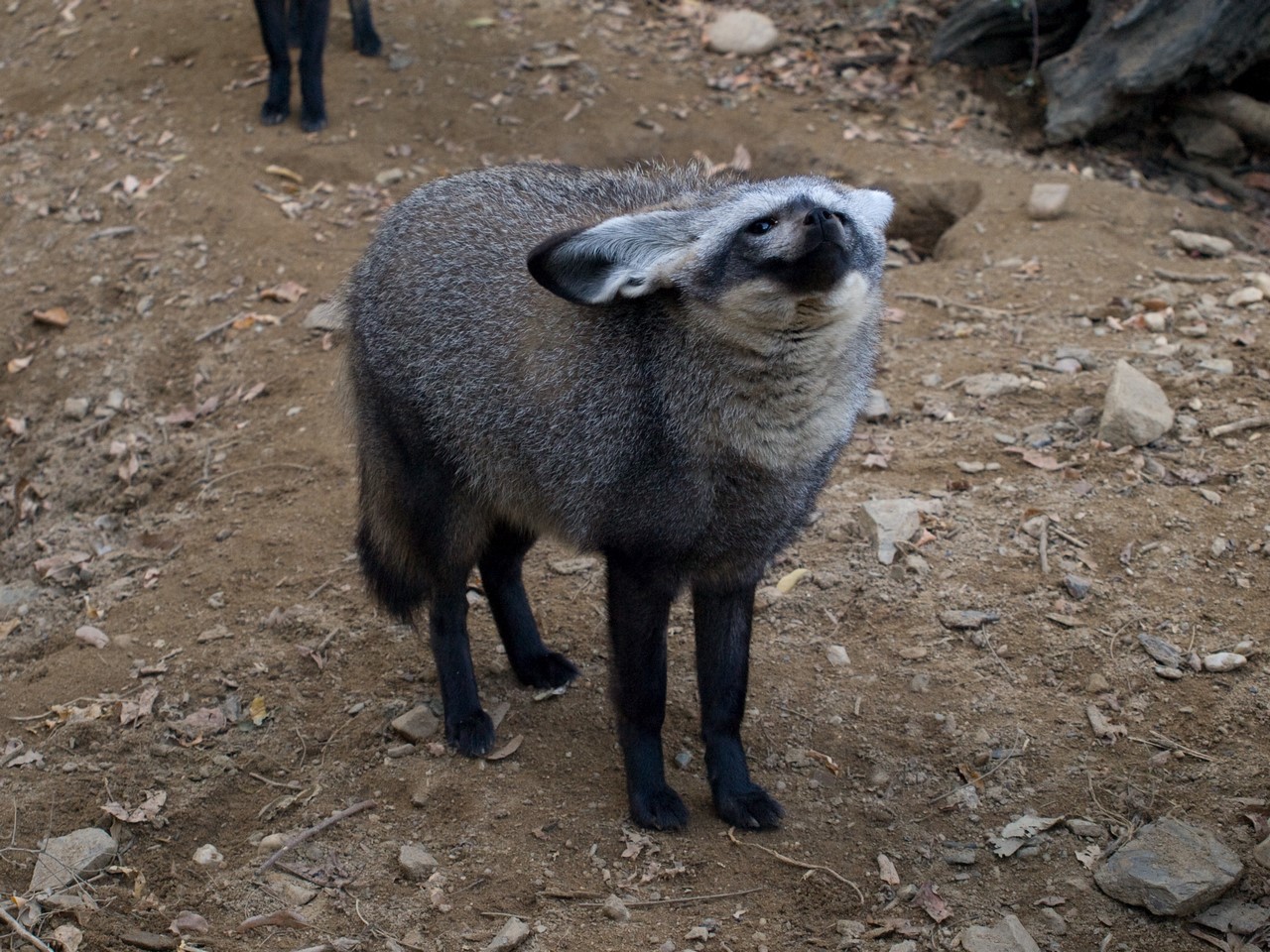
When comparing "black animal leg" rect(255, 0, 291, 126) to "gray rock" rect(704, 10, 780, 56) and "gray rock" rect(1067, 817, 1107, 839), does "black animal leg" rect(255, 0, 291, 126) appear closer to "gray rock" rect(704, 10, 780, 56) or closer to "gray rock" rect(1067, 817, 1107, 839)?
"gray rock" rect(704, 10, 780, 56)

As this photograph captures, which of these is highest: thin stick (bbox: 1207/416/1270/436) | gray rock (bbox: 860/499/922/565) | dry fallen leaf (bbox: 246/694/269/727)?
thin stick (bbox: 1207/416/1270/436)

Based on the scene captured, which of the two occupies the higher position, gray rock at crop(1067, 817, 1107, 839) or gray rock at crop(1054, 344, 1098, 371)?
gray rock at crop(1054, 344, 1098, 371)

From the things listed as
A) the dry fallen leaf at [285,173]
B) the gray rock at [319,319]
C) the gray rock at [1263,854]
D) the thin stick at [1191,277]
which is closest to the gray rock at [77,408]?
the gray rock at [319,319]

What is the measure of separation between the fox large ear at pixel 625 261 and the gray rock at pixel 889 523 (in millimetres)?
1970

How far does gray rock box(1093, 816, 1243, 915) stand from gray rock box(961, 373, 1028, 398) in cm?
280

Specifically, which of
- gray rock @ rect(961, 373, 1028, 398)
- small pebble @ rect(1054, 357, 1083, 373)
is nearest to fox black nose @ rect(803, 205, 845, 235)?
gray rock @ rect(961, 373, 1028, 398)

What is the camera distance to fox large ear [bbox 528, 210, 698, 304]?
12.7 ft

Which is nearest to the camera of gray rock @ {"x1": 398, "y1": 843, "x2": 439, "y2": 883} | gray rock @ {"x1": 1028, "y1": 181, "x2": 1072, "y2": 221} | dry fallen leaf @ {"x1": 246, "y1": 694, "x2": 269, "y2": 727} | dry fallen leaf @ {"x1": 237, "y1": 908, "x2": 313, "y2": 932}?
dry fallen leaf @ {"x1": 237, "y1": 908, "x2": 313, "y2": 932}

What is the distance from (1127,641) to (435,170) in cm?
597

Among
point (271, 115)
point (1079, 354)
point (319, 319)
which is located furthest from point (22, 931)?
point (271, 115)

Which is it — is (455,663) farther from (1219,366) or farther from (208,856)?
(1219,366)

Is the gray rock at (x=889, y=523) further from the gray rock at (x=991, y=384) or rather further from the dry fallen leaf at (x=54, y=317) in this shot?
the dry fallen leaf at (x=54, y=317)

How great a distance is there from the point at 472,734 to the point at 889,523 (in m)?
1.99

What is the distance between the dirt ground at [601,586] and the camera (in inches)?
163
